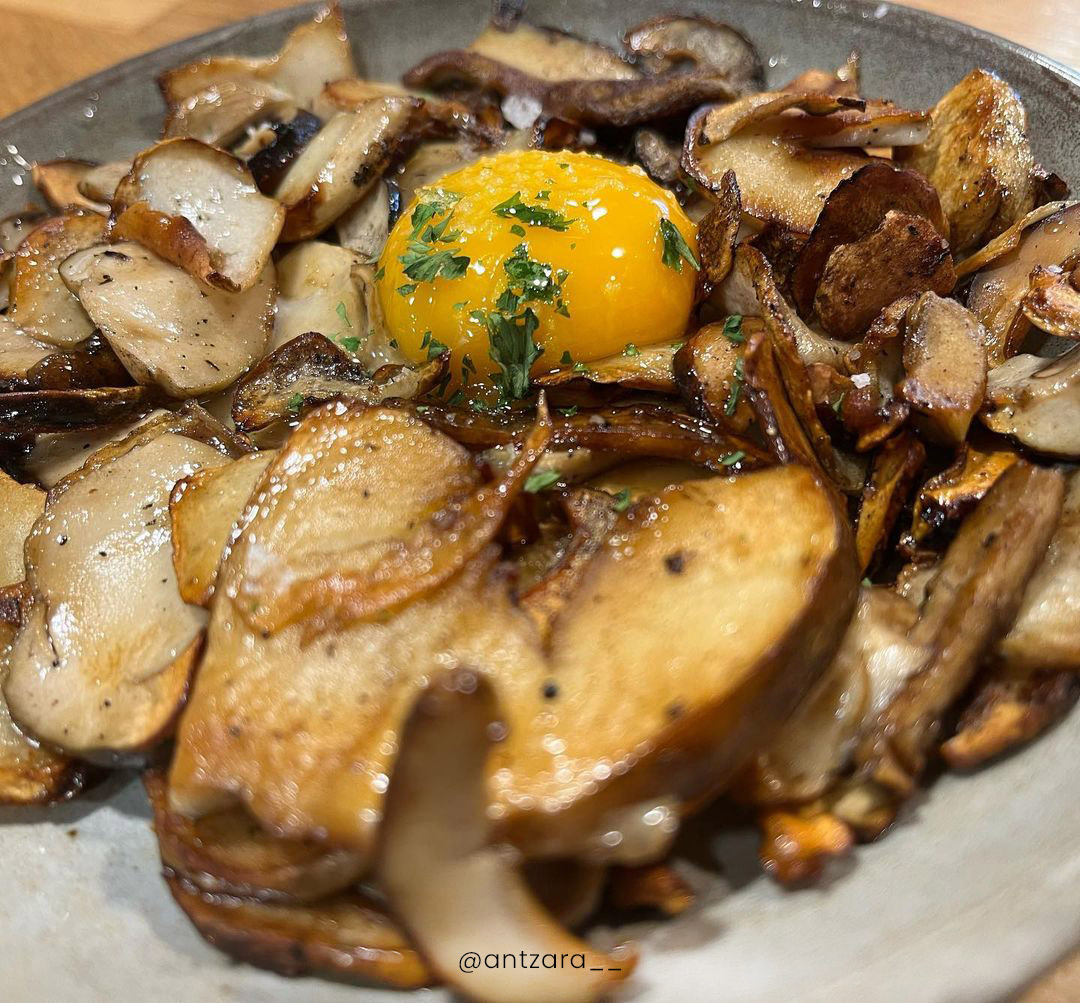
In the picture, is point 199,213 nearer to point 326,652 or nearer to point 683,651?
point 326,652

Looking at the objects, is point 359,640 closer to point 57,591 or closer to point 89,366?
Answer: point 57,591

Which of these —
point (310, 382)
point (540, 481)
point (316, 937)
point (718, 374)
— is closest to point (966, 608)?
point (718, 374)

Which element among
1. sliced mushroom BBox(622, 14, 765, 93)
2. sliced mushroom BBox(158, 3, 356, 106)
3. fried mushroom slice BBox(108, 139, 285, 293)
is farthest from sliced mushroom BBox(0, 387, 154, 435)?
sliced mushroom BBox(622, 14, 765, 93)

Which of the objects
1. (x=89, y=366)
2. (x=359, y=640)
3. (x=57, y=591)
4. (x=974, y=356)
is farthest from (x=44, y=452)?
(x=974, y=356)

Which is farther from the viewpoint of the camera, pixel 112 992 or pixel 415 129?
pixel 415 129

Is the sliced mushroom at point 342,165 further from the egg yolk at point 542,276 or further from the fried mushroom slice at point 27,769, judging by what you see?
the fried mushroom slice at point 27,769

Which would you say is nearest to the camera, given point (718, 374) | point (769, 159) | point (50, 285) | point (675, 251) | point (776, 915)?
point (776, 915)
